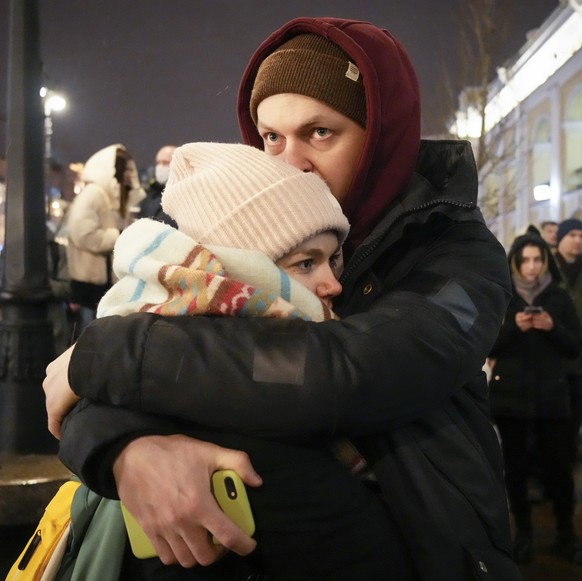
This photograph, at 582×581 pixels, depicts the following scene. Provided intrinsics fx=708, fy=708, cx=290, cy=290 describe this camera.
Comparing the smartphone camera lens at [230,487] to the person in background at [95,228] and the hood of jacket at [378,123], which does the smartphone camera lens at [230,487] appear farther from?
the person in background at [95,228]

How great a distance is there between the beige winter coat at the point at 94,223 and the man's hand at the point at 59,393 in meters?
4.95

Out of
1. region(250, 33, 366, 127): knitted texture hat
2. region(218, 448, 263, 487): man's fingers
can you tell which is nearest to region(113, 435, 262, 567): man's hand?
region(218, 448, 263, 487): man's fingers

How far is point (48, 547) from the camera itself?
157 centimetres

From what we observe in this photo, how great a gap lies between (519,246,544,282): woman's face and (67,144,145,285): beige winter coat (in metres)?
3.46

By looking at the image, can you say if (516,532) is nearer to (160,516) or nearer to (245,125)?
(245,125)

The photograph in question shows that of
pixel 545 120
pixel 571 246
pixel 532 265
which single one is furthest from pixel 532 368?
pixel 545 120

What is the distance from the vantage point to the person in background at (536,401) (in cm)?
488

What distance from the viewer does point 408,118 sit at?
6.03 feet

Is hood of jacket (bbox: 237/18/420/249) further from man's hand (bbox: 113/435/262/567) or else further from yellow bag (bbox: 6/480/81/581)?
yellow bag (bbox: 6/480/81/581)

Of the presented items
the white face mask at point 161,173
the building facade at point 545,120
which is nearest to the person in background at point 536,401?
the white face mask at point 161,173

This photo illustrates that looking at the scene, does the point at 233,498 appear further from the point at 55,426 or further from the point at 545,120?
the point at 545,120

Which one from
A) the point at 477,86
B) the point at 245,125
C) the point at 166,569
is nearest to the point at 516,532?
the point at 245,125

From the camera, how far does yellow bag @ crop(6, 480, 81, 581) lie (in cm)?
154

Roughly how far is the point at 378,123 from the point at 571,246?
5.78 m
